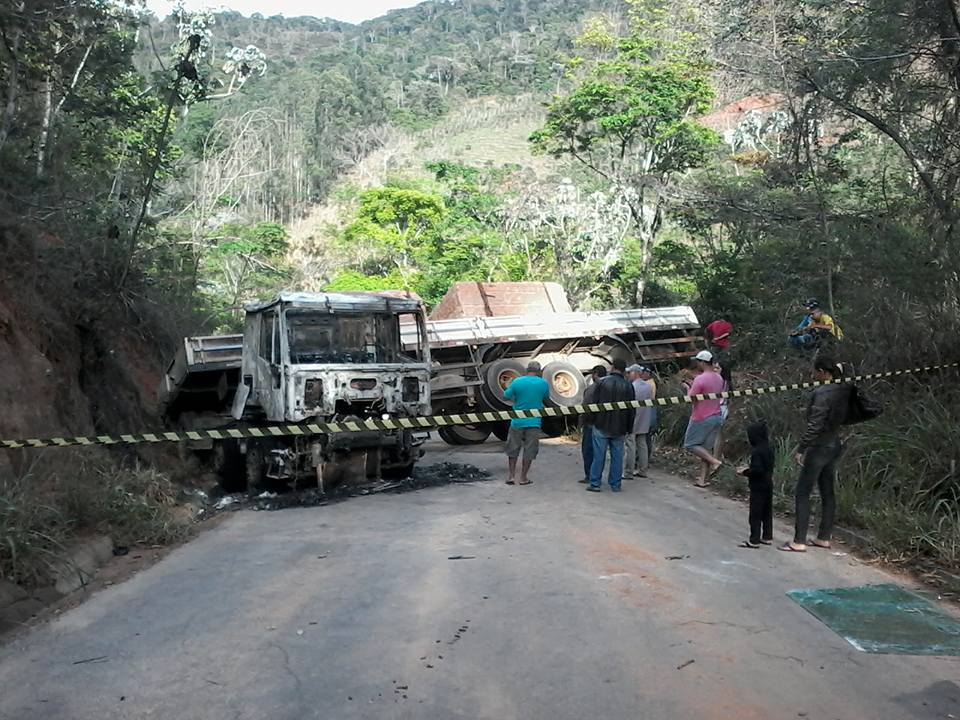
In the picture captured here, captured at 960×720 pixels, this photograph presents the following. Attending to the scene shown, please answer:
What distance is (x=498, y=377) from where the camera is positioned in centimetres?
1728

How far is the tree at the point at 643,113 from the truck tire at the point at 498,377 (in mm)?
9980

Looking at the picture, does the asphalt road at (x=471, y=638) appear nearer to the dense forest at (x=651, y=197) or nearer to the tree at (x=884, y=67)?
the dense forest at (x=651, y=197)

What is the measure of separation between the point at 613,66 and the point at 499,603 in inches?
898

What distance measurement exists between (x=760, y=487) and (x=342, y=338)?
6213 mm

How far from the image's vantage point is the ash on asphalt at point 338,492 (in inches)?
447

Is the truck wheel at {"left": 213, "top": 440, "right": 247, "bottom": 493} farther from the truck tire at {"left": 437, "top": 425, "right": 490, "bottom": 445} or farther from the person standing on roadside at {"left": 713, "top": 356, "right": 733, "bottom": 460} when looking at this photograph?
the person standing on roadside at {"left": 713, "top": 356, "right": 733, "bottom": 460}

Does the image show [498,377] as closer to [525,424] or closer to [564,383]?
[564,383]

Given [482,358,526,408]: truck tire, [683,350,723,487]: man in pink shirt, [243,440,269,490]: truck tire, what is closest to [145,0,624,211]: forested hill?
[482,358,526,408]: truck tire

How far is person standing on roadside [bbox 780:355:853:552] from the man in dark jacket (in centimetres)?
338

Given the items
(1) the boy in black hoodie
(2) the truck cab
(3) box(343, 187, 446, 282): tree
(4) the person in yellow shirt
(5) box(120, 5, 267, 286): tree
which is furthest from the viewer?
(3) box(343, 187, 446, 282): tree

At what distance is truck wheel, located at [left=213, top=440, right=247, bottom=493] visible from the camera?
12344mm

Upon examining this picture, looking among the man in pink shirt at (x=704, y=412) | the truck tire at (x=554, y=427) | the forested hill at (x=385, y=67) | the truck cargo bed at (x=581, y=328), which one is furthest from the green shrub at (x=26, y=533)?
the forested hill at (x=385, y=67)

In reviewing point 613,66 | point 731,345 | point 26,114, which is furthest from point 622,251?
point 26,114

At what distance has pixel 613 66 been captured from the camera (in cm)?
2638
